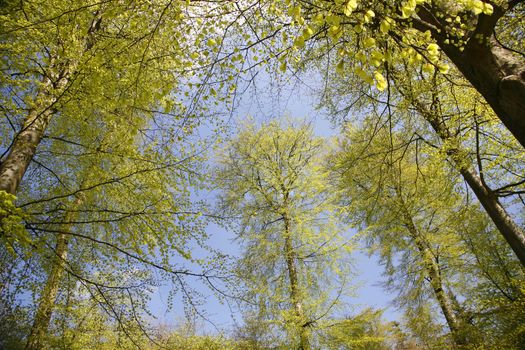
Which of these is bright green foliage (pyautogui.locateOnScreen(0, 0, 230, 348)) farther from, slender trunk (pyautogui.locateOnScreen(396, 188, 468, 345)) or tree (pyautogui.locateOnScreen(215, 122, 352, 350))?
slender trunk (pyautogui.locateOnScreen(396, 188, 468, 345))

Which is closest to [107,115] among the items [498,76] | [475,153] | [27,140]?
[27,140]

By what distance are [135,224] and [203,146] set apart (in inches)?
53.5

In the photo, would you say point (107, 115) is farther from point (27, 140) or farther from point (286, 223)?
point (286, 223)

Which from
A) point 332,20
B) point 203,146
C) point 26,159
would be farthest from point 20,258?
point 332,20

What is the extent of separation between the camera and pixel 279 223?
8.64m

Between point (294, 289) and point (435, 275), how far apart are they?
409 centimetres

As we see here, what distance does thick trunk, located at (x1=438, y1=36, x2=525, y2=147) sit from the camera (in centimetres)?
238

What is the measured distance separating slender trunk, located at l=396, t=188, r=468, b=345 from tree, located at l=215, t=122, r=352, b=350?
2.03 metres

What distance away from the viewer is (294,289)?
7234mm

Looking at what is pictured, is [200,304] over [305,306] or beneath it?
beneath

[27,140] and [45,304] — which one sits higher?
[27,140]

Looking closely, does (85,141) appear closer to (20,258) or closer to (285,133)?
(20,258)

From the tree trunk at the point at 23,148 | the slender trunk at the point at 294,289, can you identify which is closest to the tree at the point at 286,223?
the slender trunk at the point at 294,289

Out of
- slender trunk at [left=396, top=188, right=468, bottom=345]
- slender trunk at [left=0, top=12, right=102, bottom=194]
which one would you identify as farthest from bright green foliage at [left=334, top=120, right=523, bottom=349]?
slender trunk at [left=0, top=12, right=102, bottom=194]
